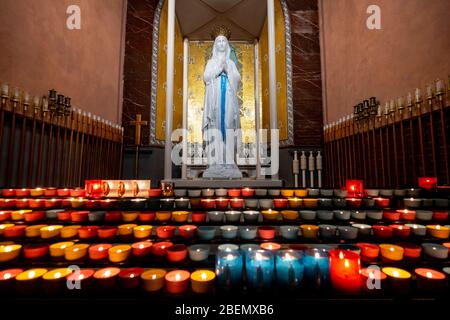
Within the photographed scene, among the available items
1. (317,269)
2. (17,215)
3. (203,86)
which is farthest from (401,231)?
(203,86)

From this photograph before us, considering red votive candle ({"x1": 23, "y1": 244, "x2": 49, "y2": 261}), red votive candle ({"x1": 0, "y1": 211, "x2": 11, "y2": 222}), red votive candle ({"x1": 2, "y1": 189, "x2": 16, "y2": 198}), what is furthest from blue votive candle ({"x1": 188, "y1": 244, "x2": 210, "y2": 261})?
red votive candle ({"x1": 2, "y1": 189, "x2": 16, "y2": 198})

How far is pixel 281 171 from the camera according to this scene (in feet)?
17.0

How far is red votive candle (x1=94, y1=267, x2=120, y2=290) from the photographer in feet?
2.89

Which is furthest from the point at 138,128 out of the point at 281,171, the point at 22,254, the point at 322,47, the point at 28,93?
the point at 322,47

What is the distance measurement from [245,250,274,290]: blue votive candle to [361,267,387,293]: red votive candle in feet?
1.13

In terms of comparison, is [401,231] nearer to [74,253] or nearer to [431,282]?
[431,282]

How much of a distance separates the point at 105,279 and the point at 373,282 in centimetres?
101

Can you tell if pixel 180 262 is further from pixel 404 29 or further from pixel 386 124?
pixel 404 29

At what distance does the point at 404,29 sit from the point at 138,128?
4.82 metres

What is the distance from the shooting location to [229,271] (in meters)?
0.88

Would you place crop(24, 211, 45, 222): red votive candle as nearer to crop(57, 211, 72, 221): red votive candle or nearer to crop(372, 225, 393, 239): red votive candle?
crop(57, 211, 72, 221): red votive candle

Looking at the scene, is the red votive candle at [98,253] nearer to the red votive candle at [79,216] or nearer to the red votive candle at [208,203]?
the red votive candle at [79,216]

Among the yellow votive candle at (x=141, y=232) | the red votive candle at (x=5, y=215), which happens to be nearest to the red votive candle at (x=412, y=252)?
the yellow votive candle at (x=141, y=232)
